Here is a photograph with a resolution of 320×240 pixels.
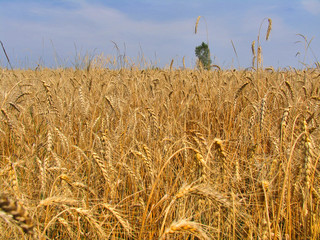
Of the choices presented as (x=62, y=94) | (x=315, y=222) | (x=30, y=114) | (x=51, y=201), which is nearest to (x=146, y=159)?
(x=51, y=201)

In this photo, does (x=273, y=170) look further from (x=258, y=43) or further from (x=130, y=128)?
(x=258, y=43)

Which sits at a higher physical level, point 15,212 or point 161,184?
point 15,212

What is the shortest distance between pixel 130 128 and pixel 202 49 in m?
46.1

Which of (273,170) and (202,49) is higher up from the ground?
(202,49)

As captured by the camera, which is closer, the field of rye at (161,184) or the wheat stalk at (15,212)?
the wheat stalk at (15,212)

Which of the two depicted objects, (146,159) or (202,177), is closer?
(202,177)

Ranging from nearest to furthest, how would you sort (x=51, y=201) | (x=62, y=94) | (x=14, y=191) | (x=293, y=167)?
(x=51, y=201) → (x=14, y=191) → (x=293, y=167) → (x=62, y=94)

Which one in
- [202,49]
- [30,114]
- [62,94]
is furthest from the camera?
[202,49]

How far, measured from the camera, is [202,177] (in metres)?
1.05

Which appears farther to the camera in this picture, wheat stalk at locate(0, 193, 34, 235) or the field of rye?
the field of rye

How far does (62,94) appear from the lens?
3.31 m

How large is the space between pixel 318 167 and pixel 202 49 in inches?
1832

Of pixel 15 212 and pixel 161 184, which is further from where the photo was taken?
pixel 161 184

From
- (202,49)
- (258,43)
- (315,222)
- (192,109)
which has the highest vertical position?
(202,49)
